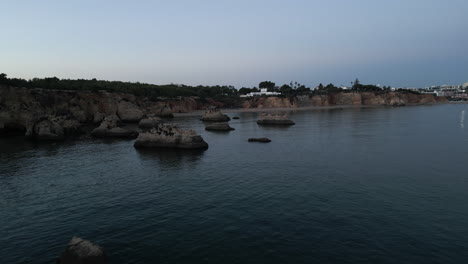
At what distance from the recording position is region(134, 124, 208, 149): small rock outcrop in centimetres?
5522

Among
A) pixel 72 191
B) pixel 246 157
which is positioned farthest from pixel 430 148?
pixel 72 191

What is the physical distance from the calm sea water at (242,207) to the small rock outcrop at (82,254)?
1.36 metres

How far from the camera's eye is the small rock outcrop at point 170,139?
55.2 metres

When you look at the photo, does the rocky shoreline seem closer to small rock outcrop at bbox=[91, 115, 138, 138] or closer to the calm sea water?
small rock outcrop at bbox=[91, 115, 138, 138]

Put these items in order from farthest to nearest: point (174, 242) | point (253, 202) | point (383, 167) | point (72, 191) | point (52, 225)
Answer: point (383, 167) < point (72, 191) < point (253, 202) < point (52, 225) < point (174, 242)

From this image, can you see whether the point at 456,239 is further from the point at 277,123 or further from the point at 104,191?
the point at 277,123

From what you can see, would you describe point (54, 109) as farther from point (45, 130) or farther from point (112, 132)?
point (112, 132)

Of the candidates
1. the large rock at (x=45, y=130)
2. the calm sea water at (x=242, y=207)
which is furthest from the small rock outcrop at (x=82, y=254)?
the large rock at (x=45, y=130)

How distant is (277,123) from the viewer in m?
102

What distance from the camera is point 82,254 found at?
52.0 ft

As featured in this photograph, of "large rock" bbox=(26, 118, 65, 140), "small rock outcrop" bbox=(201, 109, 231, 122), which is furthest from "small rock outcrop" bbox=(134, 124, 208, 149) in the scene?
"small rock outcrop" bbox=(201, 109, 231, 122)

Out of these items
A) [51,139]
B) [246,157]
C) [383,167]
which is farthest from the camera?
[51,139]

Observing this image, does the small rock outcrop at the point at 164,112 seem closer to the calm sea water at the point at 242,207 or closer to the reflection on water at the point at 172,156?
the reflection on water at the point at 172,156

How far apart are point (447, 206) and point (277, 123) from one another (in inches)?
3054
